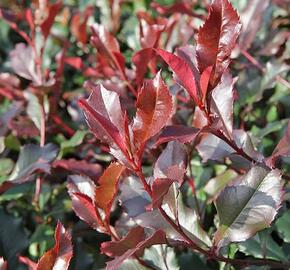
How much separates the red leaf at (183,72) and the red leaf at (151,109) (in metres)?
0.03

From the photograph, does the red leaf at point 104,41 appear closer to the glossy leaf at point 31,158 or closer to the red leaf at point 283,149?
the glossy leaf at point 31,158

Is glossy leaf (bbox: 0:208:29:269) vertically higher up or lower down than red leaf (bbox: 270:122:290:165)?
lower down

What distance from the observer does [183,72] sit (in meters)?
0.71

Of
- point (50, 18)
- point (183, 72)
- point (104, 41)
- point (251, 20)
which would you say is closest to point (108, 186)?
point (183, 72)

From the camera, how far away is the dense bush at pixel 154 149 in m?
0.71

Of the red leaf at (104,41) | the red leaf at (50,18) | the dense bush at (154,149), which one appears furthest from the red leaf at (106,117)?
the red leaf at (50,18)

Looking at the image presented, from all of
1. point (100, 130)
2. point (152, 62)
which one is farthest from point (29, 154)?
point (100, 130)

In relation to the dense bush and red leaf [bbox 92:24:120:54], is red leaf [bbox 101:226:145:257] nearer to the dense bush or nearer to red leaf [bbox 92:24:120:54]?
the dense bush

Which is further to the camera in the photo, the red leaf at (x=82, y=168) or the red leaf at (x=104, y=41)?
the red leaf at (x=104, y=41)

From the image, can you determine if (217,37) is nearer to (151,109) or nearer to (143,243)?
(151,109)

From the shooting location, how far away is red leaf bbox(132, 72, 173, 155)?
682 millimetres

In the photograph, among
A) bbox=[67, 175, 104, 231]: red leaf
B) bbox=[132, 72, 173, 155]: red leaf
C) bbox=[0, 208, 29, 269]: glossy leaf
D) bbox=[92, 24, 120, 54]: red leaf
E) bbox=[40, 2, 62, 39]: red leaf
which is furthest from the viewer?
bbox=[40, 2, 62, 39]: red leaf

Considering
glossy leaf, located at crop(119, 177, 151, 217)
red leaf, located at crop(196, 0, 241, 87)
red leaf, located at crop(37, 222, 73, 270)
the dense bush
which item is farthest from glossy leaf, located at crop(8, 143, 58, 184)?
red leaf, located at crop(196, 0, 241, 87)

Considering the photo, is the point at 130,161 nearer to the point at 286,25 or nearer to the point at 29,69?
the point at 29,69
